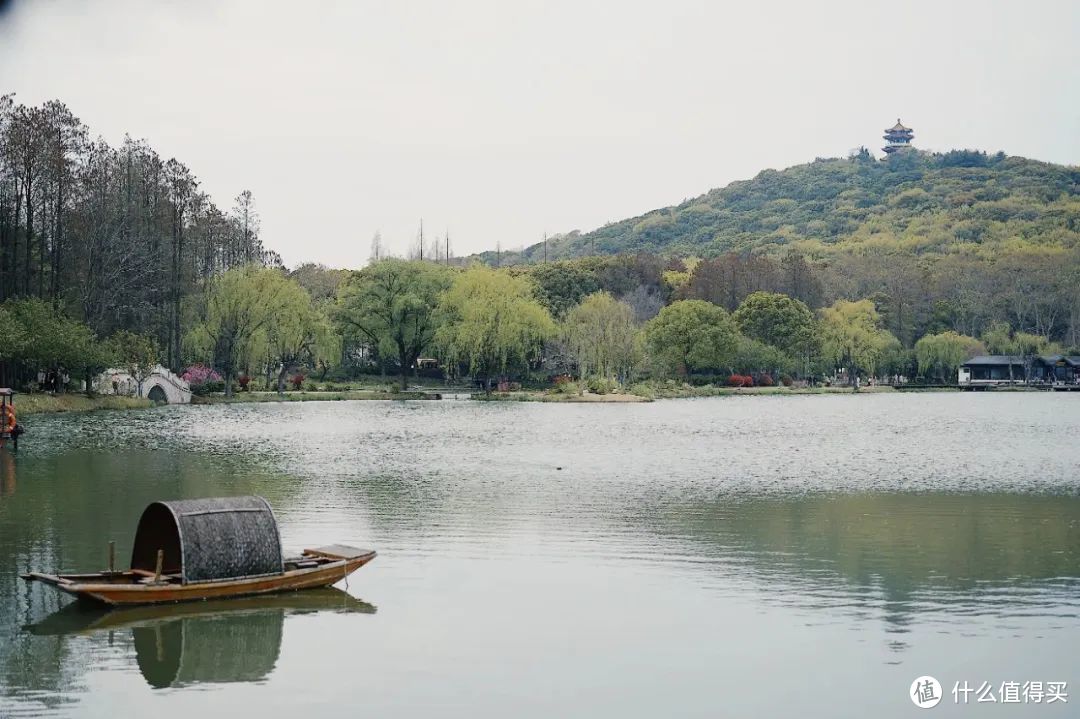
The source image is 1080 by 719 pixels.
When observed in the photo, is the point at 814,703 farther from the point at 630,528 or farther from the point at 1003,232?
the point at 1003,232

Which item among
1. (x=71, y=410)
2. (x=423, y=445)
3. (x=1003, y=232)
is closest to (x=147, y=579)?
(x=423, y=445)

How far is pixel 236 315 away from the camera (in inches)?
2405

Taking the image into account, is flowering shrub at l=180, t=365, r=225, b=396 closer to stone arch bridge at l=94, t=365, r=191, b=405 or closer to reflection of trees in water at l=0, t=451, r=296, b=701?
stone arch bridge at l=94, t=365, r=191, b=405

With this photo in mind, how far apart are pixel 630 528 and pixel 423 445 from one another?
626 inches

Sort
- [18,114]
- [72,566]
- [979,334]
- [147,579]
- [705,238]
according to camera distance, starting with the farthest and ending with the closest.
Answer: [705,238]
[979,334]
[18,114]
[72,566]
[147,579]

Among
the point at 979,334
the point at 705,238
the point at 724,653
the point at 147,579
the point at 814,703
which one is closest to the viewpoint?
the point at 814,703

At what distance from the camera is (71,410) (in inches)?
1897

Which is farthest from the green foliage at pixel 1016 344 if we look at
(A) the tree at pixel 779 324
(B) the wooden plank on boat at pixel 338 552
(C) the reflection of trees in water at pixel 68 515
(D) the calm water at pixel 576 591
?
(B) the wooden plank on boat at pixel 338 552

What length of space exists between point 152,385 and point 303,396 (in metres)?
8.25

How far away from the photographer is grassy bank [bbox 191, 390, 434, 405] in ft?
191

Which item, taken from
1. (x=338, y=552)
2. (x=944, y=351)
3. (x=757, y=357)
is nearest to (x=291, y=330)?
(x=757, y=357)

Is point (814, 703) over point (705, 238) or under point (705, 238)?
under

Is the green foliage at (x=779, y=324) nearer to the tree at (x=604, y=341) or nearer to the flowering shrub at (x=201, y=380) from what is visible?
the tree at (x=604, y=341)

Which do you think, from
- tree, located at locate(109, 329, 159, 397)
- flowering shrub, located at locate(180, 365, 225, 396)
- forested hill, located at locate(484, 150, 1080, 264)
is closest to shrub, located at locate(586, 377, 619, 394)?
flowering shrub, located at locate(180, 365, 225, 396)
